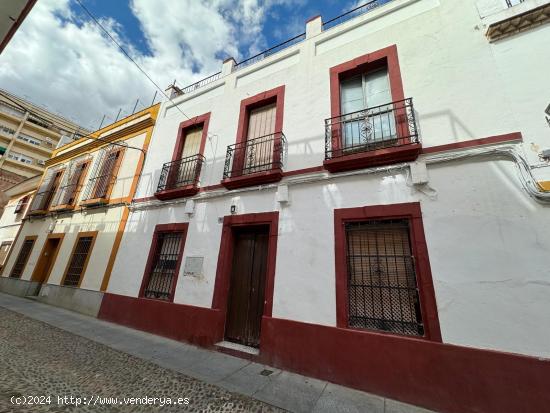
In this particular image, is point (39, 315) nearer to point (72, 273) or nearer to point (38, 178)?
point (72, 273)

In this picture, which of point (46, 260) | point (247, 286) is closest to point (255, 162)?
point (247, 286)

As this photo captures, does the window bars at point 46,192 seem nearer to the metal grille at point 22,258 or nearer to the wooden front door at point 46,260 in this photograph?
the metal grille at point 22,258

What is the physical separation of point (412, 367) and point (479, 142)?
3.43 metres

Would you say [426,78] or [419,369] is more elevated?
[426,78]

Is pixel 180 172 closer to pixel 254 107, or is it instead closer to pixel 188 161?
pixel 188 161

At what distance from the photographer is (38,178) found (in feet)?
43.9

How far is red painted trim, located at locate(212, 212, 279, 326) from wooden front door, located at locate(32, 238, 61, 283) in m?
8.43

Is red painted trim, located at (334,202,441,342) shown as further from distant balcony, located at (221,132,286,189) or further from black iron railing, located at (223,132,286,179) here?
black iron railing, located at (223,132,286,179)

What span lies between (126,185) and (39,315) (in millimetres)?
4367

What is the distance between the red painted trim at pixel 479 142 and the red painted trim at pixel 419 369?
2.86 meters

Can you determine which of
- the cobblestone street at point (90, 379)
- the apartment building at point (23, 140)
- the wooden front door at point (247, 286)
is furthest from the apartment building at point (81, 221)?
the apartment building at point (23, 140)

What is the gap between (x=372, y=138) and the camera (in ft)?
15.1

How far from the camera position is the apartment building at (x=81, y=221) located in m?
7.57

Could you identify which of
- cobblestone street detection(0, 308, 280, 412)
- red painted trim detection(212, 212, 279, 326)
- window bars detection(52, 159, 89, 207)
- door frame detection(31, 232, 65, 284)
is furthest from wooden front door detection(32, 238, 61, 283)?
red painted trim detection(212, 212, 279, 326)
